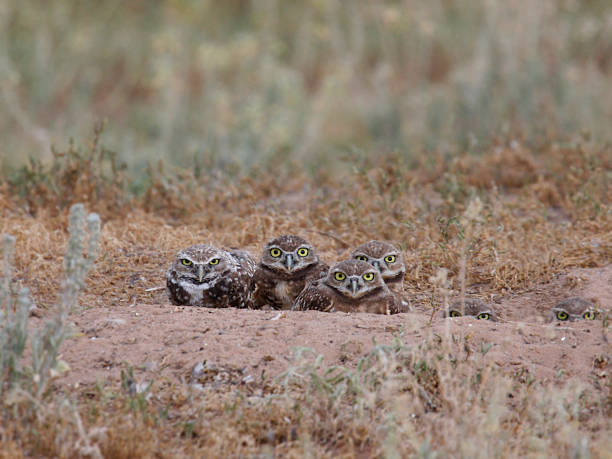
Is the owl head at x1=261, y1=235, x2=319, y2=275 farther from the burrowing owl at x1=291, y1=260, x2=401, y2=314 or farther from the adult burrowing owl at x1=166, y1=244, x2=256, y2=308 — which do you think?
the burrowing owl at x1=291, y1=260, x2=401, y2=314

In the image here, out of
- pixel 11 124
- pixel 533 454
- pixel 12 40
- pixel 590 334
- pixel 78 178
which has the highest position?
pixel 12 40

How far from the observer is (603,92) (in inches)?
547

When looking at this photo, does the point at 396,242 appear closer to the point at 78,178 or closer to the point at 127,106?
the point at 78,178

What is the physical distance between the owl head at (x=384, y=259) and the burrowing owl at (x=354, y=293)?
35cm

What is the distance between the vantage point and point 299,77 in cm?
1734

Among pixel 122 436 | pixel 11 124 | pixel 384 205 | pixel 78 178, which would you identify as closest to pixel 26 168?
pixel 78 178

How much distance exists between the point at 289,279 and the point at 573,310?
2.18 metres

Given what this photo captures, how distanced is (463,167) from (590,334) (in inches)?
188

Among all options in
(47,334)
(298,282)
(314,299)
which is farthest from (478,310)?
(47,334)

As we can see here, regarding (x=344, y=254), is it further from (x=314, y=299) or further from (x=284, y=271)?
(x=314, y=299)

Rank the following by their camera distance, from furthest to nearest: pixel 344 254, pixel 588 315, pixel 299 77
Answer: pixel 299 77, pixel 344 254, pixel 588 315

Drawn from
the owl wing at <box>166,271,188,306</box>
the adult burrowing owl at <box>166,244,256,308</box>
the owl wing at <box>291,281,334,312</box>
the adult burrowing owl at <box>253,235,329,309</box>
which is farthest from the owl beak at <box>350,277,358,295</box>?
the owl wing at <box>166,271,188,306</box>

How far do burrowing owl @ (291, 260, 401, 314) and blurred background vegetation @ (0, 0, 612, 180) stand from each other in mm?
3678

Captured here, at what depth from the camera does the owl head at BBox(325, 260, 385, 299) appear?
610 centimetres
